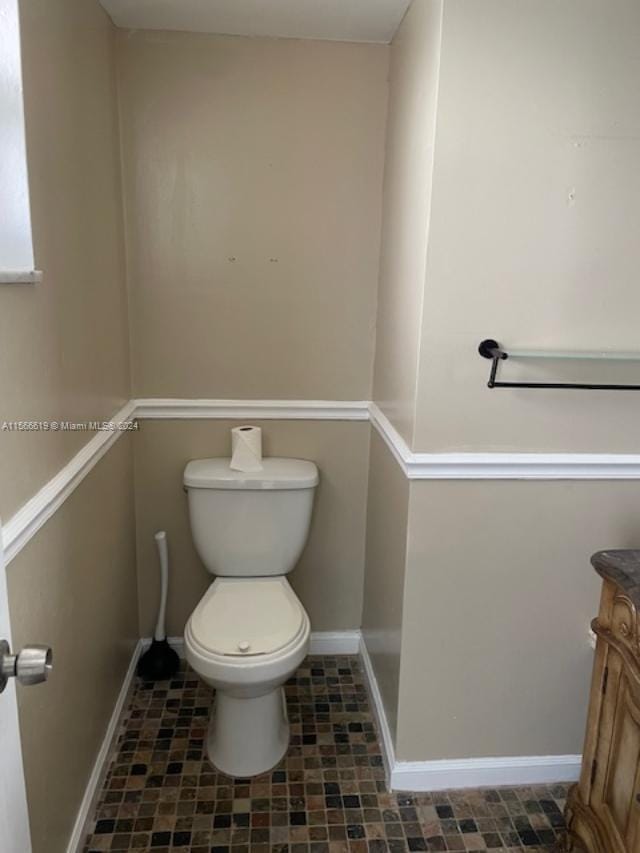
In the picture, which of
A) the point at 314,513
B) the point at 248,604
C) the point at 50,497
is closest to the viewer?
the point at 50,497

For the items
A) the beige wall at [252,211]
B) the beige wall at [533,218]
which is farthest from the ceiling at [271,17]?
the beige wall at [533,218]

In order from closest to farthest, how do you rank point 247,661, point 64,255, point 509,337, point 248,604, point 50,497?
1. point 50,497
2. point 64,255
3. point 509,337
4. point 247,661
5. point 248,604

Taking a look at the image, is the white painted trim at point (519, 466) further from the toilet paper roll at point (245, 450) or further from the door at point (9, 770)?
the door at point (9, 770)

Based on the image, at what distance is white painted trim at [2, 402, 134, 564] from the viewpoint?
1113 mm

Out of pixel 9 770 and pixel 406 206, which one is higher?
pixel 406 206

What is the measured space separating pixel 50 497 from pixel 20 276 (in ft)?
1.43

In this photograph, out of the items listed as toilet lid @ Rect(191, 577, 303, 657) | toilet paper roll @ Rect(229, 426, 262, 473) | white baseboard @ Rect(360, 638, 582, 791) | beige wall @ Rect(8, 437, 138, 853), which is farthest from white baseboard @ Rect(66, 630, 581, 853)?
toilet paper roll @ Rect(229, 426, 262, 473)

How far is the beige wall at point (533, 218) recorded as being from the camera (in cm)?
139

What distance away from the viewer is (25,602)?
1.18 m

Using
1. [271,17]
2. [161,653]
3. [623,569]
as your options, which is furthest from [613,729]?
[271,17]

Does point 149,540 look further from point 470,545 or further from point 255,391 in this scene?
point 470,545

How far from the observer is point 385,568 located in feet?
6.34

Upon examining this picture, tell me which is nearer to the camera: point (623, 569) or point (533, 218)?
point (623, 569)

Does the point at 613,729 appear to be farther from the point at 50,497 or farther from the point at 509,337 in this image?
the point at 50,497
